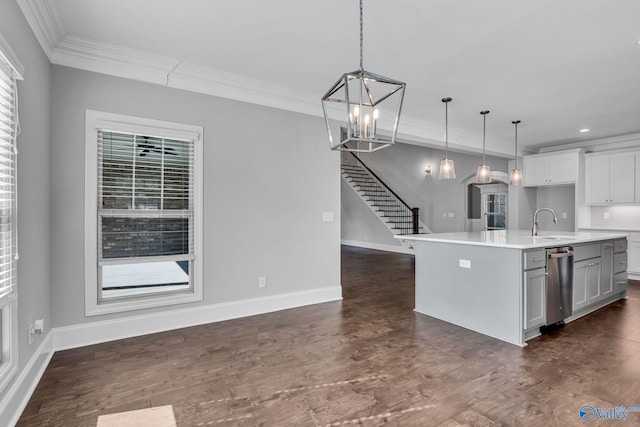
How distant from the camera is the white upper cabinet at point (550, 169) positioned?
22.3 ft

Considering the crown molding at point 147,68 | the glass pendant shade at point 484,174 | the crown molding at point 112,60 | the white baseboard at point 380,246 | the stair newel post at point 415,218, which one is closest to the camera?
the crown molding at point 147,68

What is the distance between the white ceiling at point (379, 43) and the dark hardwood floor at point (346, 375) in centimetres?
260

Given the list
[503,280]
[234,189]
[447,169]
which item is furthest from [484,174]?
[234,189]

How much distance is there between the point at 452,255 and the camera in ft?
12.3

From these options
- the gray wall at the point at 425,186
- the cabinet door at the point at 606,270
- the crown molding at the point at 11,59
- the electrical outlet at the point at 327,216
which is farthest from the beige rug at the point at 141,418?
the gray wall at the point at 425,186

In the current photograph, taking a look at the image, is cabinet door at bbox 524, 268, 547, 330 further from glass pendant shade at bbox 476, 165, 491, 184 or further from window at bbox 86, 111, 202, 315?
window at bbox 86, 111, 202, 315

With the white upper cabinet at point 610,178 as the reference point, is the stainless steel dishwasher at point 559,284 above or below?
below

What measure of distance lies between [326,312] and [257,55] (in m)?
2.93

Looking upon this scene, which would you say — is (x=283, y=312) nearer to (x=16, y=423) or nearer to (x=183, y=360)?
(x=183, y=360)

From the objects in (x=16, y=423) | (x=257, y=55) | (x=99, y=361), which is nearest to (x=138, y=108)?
(x=257, y=55)

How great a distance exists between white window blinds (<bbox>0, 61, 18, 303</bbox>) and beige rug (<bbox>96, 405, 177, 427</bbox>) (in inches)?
36.2

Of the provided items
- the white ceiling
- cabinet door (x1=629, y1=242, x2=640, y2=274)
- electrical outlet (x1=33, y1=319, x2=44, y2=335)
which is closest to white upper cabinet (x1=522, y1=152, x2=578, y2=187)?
cabinet door (x1=629, y1=242, x2=640, y2=274)

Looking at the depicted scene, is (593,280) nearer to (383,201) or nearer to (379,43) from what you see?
(379,43)

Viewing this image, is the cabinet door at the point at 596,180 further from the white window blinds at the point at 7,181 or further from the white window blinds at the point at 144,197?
the white window blinds at the point at 7,181
